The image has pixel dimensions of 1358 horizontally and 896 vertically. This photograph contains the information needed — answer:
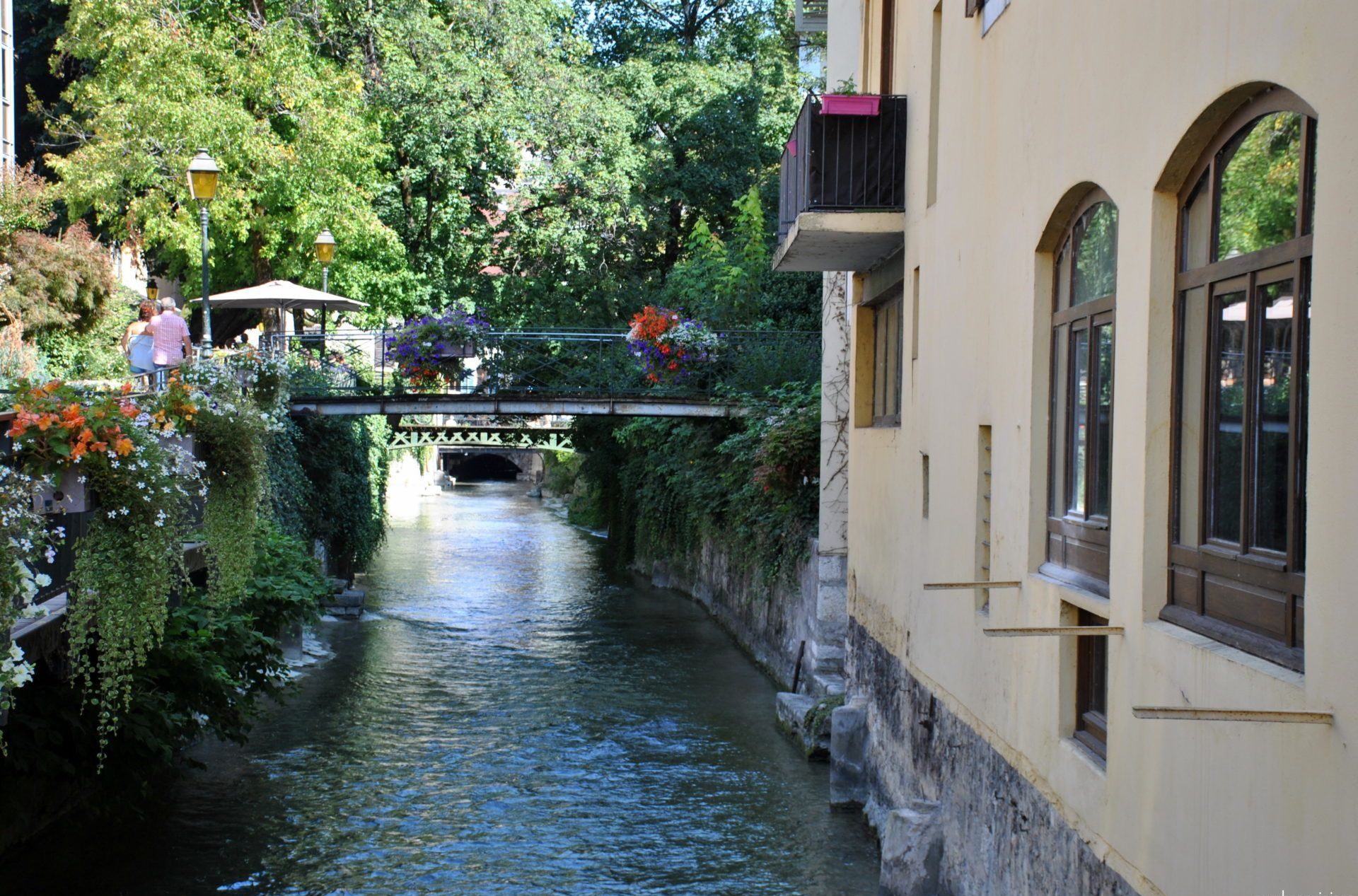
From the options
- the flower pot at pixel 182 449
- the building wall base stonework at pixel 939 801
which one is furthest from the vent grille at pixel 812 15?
the flower pot at pixel 182 449

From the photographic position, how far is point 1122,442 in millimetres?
5973

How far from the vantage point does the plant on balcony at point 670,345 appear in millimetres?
21328

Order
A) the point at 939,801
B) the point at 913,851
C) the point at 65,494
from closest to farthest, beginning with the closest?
the point at 65,494, the point at 913,851, the point at 939,801

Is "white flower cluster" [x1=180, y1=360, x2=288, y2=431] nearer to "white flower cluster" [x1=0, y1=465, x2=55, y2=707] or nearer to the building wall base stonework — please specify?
"white flower cluster" [x1=0, y1=465, x2=55, y2=707]

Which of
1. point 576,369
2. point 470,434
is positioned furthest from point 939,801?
point 470,434

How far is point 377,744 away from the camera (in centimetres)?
1528

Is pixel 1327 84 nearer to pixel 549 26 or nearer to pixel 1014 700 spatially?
pixel 1014 700

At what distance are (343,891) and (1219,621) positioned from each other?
7.61 metres

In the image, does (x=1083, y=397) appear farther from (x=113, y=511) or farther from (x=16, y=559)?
(x=113, y=511)

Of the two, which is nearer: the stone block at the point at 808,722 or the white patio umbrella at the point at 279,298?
the stone block at the point at 808,722

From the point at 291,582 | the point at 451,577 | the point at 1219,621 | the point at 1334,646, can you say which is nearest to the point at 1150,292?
the point at 1219,621

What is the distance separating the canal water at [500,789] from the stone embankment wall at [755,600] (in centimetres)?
37

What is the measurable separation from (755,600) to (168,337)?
872 cm

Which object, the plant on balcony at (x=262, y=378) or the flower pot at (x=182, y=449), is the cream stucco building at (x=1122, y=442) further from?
the plant on balcony at (x=262, y=378)
